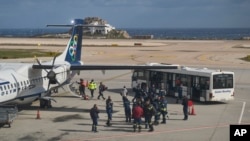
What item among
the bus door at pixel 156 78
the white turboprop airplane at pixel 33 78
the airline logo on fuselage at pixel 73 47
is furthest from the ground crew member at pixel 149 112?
the airline logo on fuselage at pixel 73 47

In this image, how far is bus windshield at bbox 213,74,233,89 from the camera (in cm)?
2888

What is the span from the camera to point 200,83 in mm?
29516

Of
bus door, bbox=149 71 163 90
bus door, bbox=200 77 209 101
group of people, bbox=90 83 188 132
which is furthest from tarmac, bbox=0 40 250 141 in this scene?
bus door, bbox=149 71 163 90

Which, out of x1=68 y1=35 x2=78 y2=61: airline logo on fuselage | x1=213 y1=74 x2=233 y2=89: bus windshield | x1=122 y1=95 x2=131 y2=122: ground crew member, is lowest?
x1=122 y1=95 x2=131 y2=122: ground crew member

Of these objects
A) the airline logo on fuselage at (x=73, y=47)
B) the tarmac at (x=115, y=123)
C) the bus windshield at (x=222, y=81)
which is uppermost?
the airline logo on fuselage at (x=73, y=47)

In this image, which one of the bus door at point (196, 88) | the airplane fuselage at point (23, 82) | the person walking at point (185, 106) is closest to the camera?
the person walking at point (185, 106)

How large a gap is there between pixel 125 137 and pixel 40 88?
931 centimetres

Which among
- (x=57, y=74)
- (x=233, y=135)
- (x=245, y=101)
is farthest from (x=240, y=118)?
(x=57, y=74)

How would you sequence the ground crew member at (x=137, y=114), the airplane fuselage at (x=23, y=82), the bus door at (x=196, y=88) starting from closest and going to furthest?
the ground crew member at (x=137, y=114) → the airplane fuselage at (x=23, y=82) → the bus door at (x=196, y=88)

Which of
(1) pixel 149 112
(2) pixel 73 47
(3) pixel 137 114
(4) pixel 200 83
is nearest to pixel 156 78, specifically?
(4) pixel 200 83

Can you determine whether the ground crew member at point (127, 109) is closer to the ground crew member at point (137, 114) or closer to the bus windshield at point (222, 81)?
the ground crew member at point (137, 114)

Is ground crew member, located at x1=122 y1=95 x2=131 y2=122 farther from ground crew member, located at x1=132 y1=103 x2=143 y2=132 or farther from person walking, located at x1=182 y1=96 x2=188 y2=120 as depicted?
person walking, located at x1=182 y1=96 x2=188 y2=120

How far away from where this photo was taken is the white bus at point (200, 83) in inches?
1134

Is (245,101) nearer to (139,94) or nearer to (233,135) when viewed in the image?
(139,94)
